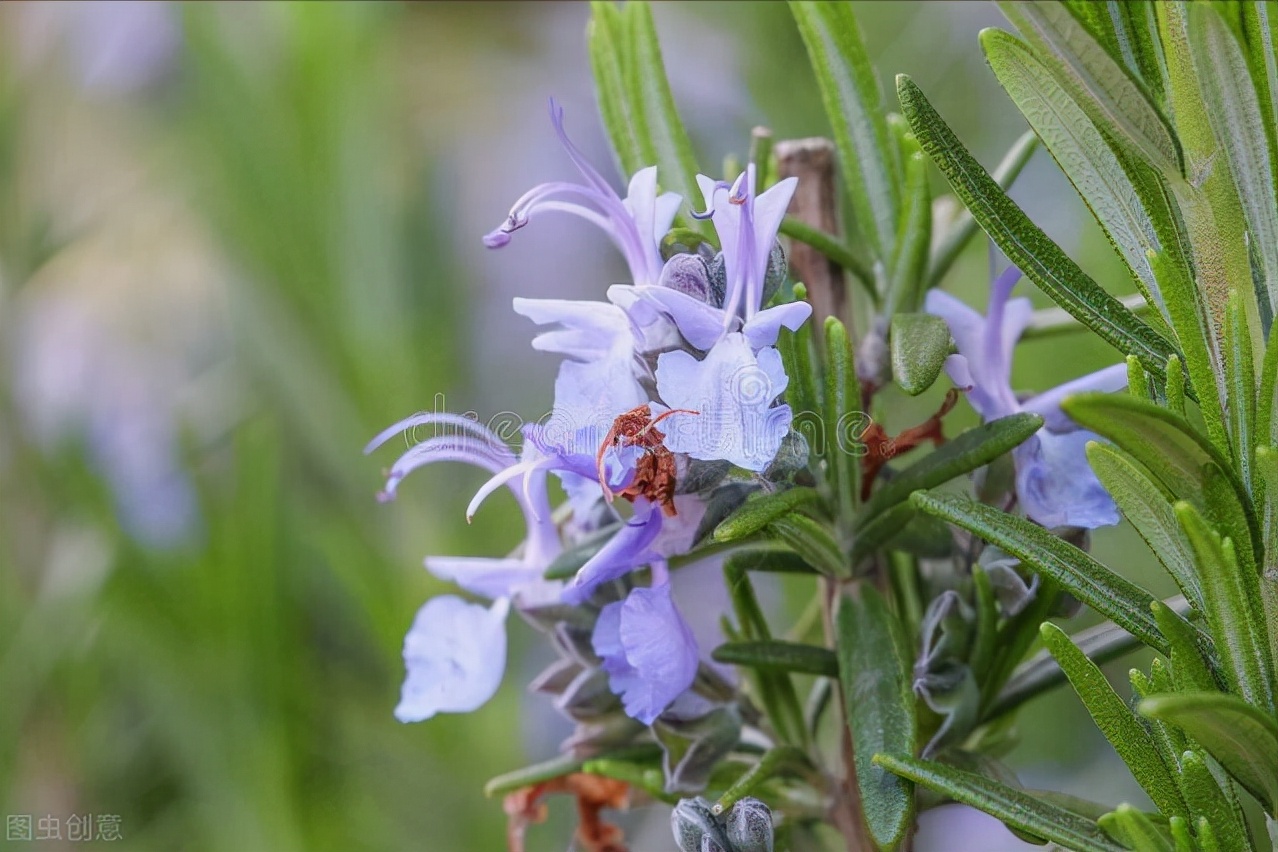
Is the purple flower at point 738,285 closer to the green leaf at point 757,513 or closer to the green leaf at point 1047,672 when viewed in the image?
the green leaf at point 757,513

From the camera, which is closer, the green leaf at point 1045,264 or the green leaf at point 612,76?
the green leaf at point 1045,264

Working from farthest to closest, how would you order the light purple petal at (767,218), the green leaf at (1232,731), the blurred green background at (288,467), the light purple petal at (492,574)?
1. the blurred green background at (288,467)
2. the light purple petal at (492,574)
3. the light purple petal at (767,218)
4. the green leaf at (1232,731)

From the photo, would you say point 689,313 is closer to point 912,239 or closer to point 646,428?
point 646,428

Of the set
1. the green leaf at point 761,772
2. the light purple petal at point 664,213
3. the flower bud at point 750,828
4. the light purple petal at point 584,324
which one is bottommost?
the flower bud at point 750,828

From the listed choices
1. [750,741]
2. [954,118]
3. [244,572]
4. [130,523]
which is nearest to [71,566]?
[130,523]

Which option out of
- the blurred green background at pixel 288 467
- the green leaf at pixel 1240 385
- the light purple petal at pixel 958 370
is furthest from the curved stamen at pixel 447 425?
the blurred green background at pixel 288 467

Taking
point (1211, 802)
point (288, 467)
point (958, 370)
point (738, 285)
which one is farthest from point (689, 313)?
point (288, 467)

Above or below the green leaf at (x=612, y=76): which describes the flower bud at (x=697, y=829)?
below
